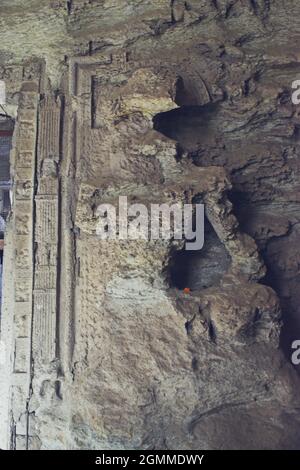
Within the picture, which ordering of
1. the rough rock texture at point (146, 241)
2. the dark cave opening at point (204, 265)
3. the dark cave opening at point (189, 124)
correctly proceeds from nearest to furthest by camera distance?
1. the rough rock texture at point (146, 241)
2. the dark cave opening at point (204, 265)
3. the dark cave opening at point (189, 124)

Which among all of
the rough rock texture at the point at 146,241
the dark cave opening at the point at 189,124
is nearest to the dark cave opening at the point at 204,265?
the rough rock texture at the point at 146,241

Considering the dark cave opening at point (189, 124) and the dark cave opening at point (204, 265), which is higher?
the dark cave opening at point (189, 124)

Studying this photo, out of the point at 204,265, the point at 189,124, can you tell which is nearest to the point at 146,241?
the point at 204,265

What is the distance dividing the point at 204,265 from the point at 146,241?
1.22 meters

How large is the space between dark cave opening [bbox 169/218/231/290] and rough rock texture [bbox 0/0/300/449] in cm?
2

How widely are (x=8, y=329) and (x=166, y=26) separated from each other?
4521mm

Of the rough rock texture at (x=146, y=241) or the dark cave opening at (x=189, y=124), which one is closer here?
the rough rock texture at (x=146, y=241)

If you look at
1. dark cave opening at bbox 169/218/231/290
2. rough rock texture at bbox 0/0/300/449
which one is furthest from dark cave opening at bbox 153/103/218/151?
dark cave opening at bbox 169/218/231/290

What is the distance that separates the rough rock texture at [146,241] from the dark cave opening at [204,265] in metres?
0.02

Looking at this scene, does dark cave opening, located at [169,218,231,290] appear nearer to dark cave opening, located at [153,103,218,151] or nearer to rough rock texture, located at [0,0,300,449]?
rough rock texture, located at [0,0,300,449]

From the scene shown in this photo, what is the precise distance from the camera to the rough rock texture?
577cm

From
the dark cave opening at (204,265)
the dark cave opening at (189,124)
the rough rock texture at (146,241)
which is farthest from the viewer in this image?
the dark cave opening at (189,124)

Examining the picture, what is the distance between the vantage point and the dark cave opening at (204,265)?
647cm

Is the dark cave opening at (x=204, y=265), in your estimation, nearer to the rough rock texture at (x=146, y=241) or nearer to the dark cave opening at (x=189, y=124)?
the rough rock texture at (x=146, y=241)
